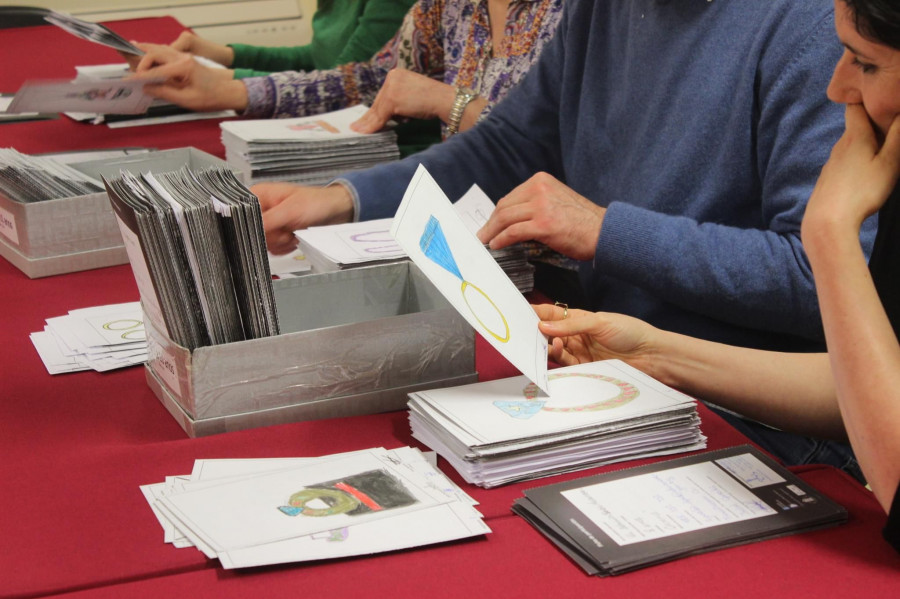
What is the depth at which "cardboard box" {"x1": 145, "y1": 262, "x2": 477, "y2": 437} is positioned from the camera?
1043mm

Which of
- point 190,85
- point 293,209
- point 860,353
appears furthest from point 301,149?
point 860,353

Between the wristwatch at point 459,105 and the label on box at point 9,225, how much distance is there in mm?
973

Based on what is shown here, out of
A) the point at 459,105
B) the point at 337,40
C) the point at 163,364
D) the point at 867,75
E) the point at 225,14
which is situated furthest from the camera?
the point at 225,14

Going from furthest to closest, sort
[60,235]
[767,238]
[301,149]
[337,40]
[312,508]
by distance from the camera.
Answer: [337,40] < [301,149] < [60,235] < [767,238] < [312,508]

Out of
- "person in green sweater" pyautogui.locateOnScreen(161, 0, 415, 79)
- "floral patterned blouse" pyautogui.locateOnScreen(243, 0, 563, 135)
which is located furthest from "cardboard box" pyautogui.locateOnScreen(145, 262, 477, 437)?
"person in green sweater" pyautogui.locateOnScreen(161, 0, 415, 79)

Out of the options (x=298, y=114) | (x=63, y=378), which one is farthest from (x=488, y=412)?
(x=298, y=114)

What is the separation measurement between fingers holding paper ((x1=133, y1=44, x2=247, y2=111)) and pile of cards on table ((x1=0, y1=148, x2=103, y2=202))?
0.88 metres

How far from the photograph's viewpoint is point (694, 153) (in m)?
1.41

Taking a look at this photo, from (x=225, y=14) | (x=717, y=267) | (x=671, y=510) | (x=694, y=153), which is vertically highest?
(x=225, y=14)

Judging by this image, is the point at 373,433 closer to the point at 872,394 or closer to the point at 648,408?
the point at 648,408

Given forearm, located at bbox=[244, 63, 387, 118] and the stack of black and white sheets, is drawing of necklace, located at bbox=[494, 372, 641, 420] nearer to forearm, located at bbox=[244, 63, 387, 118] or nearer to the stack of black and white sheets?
the stack of black and white sheets

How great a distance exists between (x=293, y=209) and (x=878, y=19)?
0.98 m

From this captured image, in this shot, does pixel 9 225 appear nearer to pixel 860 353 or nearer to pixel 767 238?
pixel 767 238

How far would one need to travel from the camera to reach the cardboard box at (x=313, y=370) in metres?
1.04
